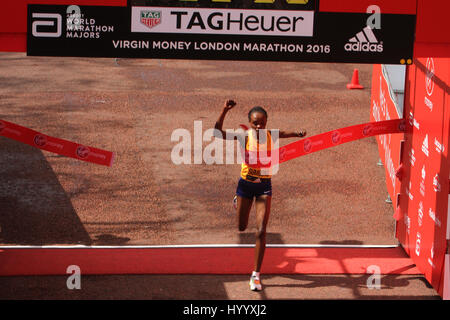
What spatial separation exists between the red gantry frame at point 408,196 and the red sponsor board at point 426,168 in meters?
0.01

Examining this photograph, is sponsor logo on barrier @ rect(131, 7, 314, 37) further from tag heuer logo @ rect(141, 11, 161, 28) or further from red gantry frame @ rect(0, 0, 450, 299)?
red gantry frame @ rect(0, 0, 450, 299)

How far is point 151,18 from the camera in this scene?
26.9 feet

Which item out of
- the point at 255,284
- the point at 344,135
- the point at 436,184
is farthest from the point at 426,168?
the point at 255,284

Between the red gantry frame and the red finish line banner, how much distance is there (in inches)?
52.7

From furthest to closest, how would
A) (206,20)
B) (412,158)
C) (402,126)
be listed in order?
(402,126), (412,158), (206,20)

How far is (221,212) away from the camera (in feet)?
41.0

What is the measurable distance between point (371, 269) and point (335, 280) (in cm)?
64

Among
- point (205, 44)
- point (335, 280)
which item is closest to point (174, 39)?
point (205, 44)

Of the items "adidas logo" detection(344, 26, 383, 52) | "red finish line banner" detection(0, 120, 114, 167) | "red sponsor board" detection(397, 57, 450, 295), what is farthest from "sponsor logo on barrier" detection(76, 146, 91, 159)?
"red sponsor board" detection(397, 57, 450, 295)

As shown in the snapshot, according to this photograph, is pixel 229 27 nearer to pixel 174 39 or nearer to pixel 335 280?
pixel 174 39

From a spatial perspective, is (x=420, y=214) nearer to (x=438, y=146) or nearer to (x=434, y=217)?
(x=434, y=217)

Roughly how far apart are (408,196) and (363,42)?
121 inches

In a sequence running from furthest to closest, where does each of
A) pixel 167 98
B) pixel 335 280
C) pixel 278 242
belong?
pixel 167 98 < pixel 278 242 < pixel 335 280

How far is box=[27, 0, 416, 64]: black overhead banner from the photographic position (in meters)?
8.13
